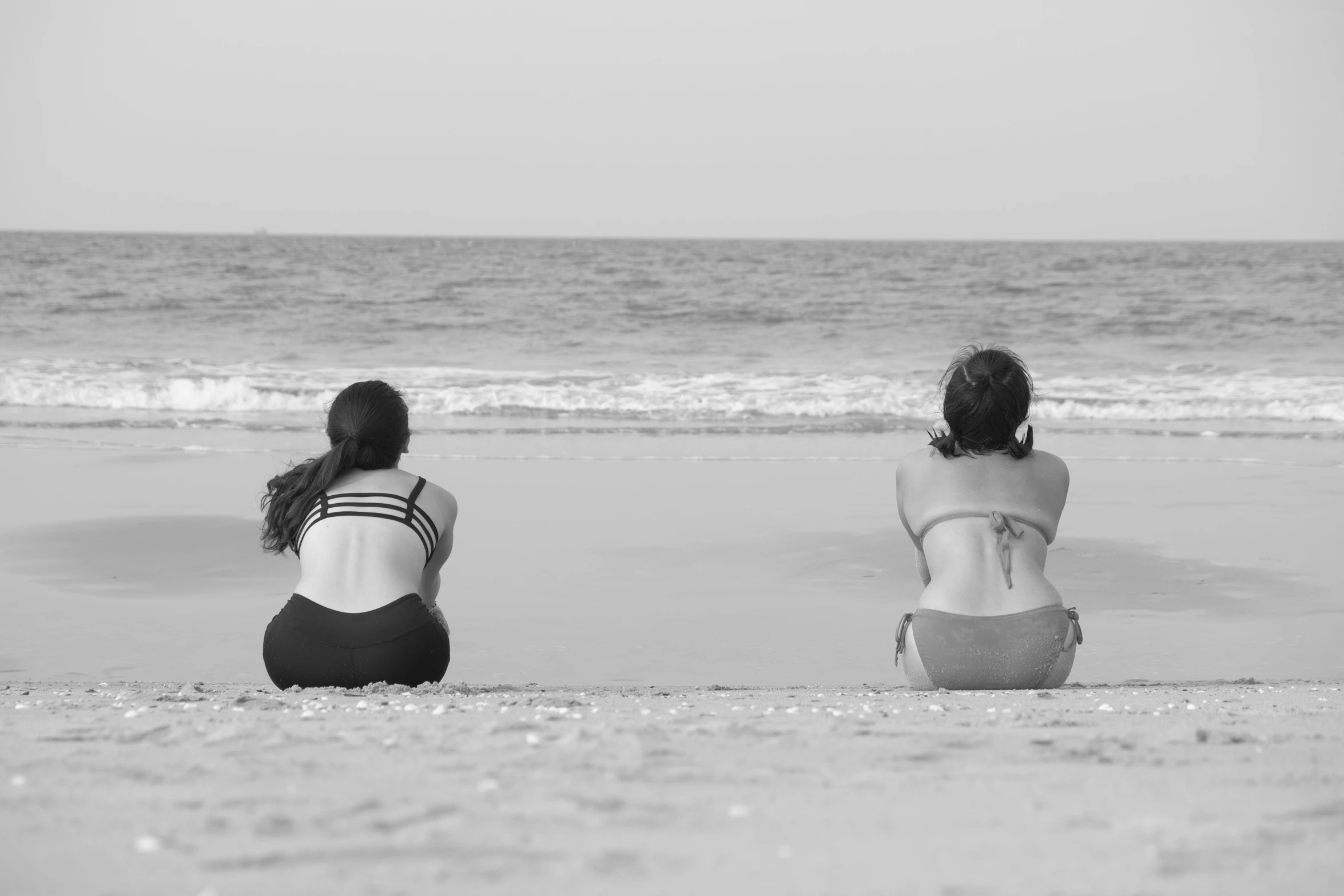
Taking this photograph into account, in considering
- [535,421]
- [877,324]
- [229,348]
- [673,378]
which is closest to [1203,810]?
[535,421]

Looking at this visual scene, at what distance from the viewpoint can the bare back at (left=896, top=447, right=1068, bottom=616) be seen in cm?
335

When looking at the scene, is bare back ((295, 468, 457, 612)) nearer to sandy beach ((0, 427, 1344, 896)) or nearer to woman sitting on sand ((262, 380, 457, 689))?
woman sitting on sand ((262, 380, 457, 689))

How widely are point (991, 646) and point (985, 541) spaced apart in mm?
295

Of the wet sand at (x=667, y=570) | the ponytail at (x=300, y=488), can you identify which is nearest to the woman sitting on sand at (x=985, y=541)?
the wet sand at (x=667, y=570)

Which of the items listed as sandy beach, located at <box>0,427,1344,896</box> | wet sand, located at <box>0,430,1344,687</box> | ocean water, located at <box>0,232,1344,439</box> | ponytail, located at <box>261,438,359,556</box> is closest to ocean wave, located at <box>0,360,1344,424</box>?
ocean water, located at <box>0,232,1344,439</box>

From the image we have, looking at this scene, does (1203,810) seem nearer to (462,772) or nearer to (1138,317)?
(462,772)

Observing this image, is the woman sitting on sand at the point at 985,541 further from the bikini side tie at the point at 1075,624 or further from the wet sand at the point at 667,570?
the wet sand at the point at 667,570

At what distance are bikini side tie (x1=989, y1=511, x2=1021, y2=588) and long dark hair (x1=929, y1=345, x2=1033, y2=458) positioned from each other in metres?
0.21

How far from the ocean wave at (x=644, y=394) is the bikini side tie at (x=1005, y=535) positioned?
28.6ft

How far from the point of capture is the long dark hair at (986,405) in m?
3.44

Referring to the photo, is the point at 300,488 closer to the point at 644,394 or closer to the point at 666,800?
the point at 666,800

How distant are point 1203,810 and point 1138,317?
21977mm

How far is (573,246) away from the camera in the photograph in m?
51.5

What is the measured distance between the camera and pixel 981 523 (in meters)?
3.41
